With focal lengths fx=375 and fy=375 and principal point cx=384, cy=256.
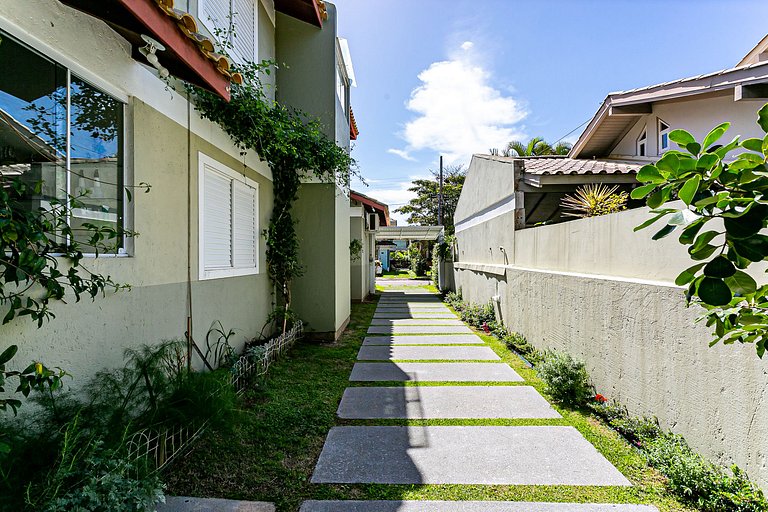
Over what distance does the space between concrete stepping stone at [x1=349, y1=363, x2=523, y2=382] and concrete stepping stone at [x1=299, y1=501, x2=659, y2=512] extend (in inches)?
119

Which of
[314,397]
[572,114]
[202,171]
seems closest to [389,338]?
[314,397]

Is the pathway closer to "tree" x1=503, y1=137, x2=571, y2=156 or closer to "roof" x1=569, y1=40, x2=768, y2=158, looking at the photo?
"roof" x1=569, y1=40, x2=768, y2=158

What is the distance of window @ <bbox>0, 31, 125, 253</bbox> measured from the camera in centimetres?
248

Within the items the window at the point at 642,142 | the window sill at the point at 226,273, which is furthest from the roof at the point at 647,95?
the window sill at the point at 226,273

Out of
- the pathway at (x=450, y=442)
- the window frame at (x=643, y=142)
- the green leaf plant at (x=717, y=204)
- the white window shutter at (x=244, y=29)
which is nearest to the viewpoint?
the green leaf plant at (x=717, y=204)

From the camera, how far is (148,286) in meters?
3.69

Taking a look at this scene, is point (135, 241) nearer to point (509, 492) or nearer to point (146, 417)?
point (146, 417)

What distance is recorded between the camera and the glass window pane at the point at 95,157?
116 inches

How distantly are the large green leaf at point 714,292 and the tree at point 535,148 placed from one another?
22689 millimetres

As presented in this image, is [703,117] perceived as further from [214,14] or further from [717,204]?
[214,14]

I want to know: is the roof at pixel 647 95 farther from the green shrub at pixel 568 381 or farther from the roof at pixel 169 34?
the roof at pixel 169 34

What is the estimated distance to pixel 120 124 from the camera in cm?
343

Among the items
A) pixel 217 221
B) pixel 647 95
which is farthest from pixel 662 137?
pixel 217 221

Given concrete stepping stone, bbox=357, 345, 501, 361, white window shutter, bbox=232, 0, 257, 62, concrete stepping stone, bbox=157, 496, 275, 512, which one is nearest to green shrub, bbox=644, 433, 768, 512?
concrete stepping stone, bbox=157, 496, 275, 512
